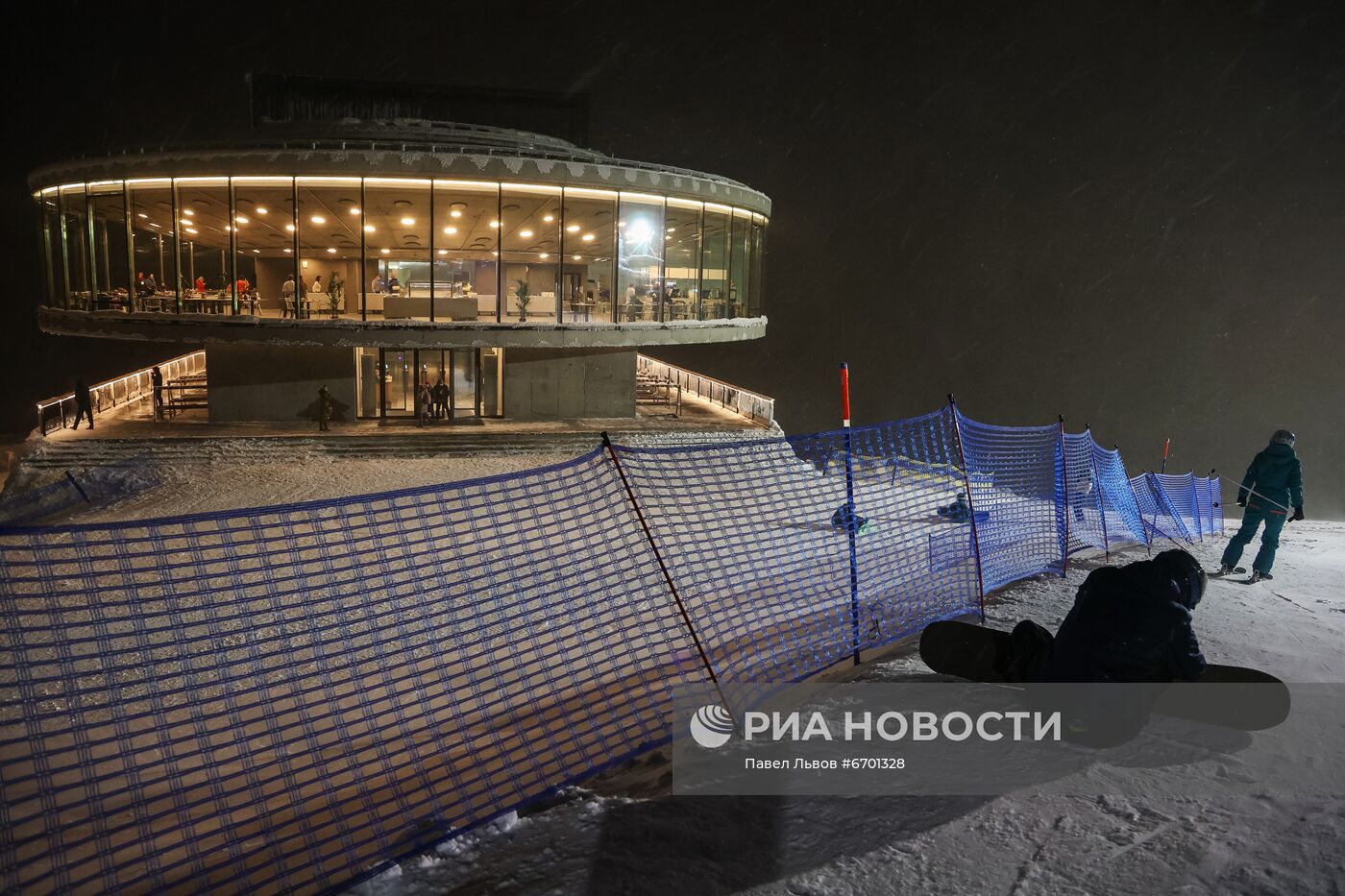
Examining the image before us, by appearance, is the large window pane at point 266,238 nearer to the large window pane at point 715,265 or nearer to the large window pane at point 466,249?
the large window pane at point 466,249

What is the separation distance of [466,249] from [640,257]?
6.12m

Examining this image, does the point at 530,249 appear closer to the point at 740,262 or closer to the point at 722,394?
the point at 740,262

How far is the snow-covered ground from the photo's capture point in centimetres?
396

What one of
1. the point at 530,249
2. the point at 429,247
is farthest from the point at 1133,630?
the point at 530,249

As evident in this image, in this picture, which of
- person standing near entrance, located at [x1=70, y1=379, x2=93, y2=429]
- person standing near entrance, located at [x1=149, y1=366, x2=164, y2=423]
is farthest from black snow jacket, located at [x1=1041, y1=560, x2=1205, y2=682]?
person standing near entrance, located at [x1=149, y1=366, x2=164, y2=423]

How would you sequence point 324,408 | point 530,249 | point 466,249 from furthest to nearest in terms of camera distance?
1. point 530,249
2. point 466,249
3. point 324,408

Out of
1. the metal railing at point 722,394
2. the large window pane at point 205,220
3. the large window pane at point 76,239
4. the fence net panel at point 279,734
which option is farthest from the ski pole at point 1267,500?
the large window pane at point 76,239

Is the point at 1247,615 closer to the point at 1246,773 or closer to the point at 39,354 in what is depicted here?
the point at 1246,773

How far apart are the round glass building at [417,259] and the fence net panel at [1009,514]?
1338 centimetres

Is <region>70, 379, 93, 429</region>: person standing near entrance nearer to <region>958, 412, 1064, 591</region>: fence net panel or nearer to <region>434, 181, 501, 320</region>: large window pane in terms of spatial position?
<region>434, 181, 501, 320</region>: large window pane

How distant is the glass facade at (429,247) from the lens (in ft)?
75.4

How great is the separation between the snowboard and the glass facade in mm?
18886

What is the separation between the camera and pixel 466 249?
89.3 feet

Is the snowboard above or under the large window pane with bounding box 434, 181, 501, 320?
under
